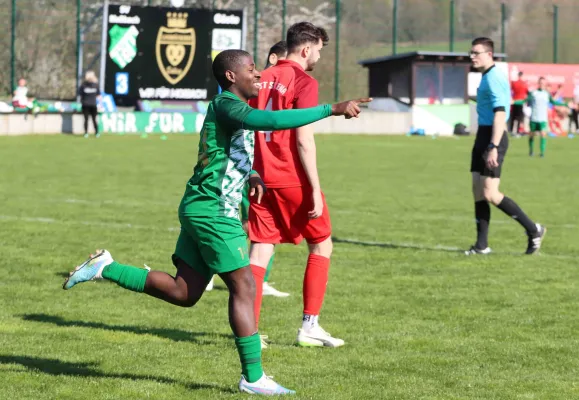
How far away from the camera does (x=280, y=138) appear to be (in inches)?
270

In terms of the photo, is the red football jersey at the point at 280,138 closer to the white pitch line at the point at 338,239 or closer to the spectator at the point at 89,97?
the white pitch line at the point at 338,239

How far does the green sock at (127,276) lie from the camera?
18.9 feet

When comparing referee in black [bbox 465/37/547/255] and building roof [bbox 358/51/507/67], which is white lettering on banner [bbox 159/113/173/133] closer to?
building roof [bbox 358/51/507/67]

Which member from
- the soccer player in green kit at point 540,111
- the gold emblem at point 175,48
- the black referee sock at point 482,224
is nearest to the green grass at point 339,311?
the black referee sock at point 482,224

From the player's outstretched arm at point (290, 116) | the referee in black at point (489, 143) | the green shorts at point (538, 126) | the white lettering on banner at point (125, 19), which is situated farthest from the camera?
the white lettering on banner at point (125, 19)

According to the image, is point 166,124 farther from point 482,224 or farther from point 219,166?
point 219,166

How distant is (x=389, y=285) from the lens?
9.42m

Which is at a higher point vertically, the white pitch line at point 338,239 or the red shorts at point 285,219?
the red shorts at point 285,219

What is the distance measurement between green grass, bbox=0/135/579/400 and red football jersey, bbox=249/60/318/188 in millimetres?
1082

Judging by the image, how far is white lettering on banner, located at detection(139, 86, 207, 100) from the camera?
38.2m

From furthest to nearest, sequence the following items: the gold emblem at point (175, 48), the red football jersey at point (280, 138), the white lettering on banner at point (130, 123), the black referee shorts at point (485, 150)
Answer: the white lettering on banner at point (130, 123) < the gold emblem at point (175, 48) < the black referee shorts at point (485, 150) < the red football jersey at point (280, 138)

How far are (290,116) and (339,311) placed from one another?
3.31 m

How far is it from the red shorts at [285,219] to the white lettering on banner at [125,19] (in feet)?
104

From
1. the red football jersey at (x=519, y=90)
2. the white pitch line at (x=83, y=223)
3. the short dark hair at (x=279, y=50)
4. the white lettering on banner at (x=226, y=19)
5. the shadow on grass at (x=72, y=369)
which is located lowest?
the shadow on grass at (x=72, y=369)
